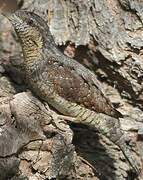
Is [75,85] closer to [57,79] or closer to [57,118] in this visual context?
[57,79]

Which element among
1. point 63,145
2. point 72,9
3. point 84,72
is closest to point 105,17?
point 72,9

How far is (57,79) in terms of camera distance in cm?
352

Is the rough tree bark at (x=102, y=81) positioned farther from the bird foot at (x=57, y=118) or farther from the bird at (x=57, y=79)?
the bird at (x=57, y=79)

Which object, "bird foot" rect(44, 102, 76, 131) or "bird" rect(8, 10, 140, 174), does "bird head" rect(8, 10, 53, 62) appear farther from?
"bird foot" rect(44, 102, 76, 131)

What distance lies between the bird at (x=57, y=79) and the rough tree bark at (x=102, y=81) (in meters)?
0.23

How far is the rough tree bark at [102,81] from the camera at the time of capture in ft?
9.95

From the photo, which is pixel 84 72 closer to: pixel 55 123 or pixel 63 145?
pixel 55 123

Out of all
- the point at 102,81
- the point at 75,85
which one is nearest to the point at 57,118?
the point at 75,85

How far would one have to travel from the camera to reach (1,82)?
3789 millimetres

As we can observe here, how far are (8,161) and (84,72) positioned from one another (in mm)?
1492

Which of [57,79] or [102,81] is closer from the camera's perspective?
[57,79]

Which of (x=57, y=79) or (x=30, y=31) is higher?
(x=30, y=31)

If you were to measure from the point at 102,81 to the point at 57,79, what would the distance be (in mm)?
1176

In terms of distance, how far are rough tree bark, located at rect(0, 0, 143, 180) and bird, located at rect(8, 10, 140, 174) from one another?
0.74 feet
